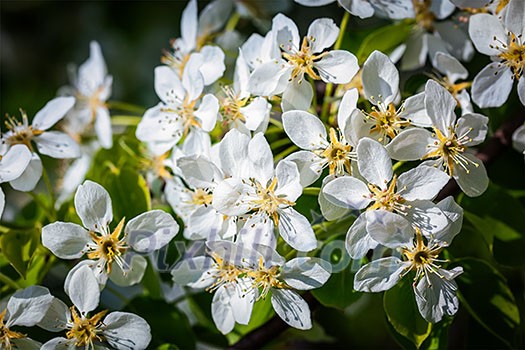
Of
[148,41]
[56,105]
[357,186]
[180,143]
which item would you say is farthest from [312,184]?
[148,41]

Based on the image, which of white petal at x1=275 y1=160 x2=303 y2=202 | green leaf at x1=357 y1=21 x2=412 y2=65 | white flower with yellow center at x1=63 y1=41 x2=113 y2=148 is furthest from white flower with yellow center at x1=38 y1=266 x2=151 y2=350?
green leaf at x1=357 y1=21 x2=412 y2=65

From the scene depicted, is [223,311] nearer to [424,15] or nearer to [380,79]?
[380,79]

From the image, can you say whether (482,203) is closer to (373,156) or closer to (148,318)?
(373,156)

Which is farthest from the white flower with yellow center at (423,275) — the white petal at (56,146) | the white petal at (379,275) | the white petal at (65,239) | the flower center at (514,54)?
the white petal at (56,146)

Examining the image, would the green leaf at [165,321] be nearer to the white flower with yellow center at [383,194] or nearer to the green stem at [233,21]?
the white flower with yellow center at [383,194]

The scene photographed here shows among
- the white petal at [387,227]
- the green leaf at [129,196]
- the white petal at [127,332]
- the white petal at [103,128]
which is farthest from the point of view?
the white petal at [103,128]

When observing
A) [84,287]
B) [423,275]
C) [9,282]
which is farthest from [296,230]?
[9,282]

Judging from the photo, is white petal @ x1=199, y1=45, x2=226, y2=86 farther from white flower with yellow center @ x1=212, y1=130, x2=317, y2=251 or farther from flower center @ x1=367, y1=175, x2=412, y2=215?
flower center @ x1=367, y1=175, x2=412, y2=215
